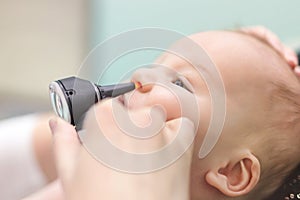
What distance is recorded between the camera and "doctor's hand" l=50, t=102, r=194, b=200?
57cm

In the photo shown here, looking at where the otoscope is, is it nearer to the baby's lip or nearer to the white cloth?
the baby's lip

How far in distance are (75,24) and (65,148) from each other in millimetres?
1164

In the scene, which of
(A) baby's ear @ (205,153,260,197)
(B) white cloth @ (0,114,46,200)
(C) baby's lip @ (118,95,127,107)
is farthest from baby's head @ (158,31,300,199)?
(B) white cloth @ (0,114,46,200)

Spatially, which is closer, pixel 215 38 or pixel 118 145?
pixel 118 145

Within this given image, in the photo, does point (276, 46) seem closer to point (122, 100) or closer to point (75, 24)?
point (122, 100)

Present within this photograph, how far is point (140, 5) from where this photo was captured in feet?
5.27

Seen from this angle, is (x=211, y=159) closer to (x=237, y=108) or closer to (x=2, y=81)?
(x=237, y=108)

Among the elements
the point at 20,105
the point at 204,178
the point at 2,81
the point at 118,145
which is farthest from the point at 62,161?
the point at 2,81

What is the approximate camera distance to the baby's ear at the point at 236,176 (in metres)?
0.70

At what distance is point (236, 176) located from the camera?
72 centimetres

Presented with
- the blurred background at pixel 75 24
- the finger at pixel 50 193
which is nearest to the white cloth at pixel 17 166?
the finger at pixel 50 193

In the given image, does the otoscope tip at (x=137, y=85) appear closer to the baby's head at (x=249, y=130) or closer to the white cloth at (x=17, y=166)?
the baby's head at (x=249, y=130)

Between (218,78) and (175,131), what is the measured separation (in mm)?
121

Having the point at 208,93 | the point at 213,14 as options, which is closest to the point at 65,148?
the point at 208,93
